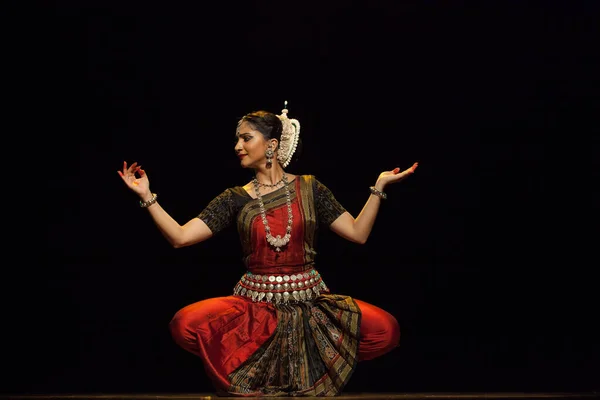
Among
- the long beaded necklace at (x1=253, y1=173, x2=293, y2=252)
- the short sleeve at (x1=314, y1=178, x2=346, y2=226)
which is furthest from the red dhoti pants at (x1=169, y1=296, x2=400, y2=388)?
the short sleeve at (x1=314, y1=178, x2=346, y2=226)

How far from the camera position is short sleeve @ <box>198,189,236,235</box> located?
10.2 ft

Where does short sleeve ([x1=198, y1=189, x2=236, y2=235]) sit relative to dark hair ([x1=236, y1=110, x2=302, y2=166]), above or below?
below

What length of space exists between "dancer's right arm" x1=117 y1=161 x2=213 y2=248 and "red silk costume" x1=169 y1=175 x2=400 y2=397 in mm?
72

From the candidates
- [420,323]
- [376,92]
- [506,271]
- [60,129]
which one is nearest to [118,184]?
[60,129]

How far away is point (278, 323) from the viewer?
2996 mm

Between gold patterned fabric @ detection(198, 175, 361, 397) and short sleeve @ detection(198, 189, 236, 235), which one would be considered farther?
short sleeve @ detection(198, 189, 236, 235)

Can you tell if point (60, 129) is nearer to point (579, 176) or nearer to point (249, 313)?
point (249, 313)

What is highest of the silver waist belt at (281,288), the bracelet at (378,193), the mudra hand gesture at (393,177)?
the mudra hand gesture at (393,177)

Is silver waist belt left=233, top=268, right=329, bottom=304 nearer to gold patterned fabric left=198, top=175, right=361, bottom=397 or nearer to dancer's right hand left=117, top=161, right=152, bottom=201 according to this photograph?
gold patterned fabric left=198, top=175, right=361, bottom=397

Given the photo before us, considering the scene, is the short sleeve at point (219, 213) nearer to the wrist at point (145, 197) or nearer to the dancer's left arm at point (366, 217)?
the wrist at point (145, 197)

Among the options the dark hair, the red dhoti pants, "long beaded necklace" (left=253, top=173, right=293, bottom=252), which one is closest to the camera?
the red dhoti pants

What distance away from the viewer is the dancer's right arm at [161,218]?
2971 millimetres

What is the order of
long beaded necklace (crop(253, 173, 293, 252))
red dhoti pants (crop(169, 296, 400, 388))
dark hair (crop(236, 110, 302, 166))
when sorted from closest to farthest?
red dhoti pants (crop(169, 296, 400, 388)), long beaded necklace (crop(253, 173, 293, 252)), dark hair (crop(236, 110, 302, 166))

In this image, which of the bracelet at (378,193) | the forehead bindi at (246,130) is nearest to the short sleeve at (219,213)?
the forehead bindi at (246,130)
